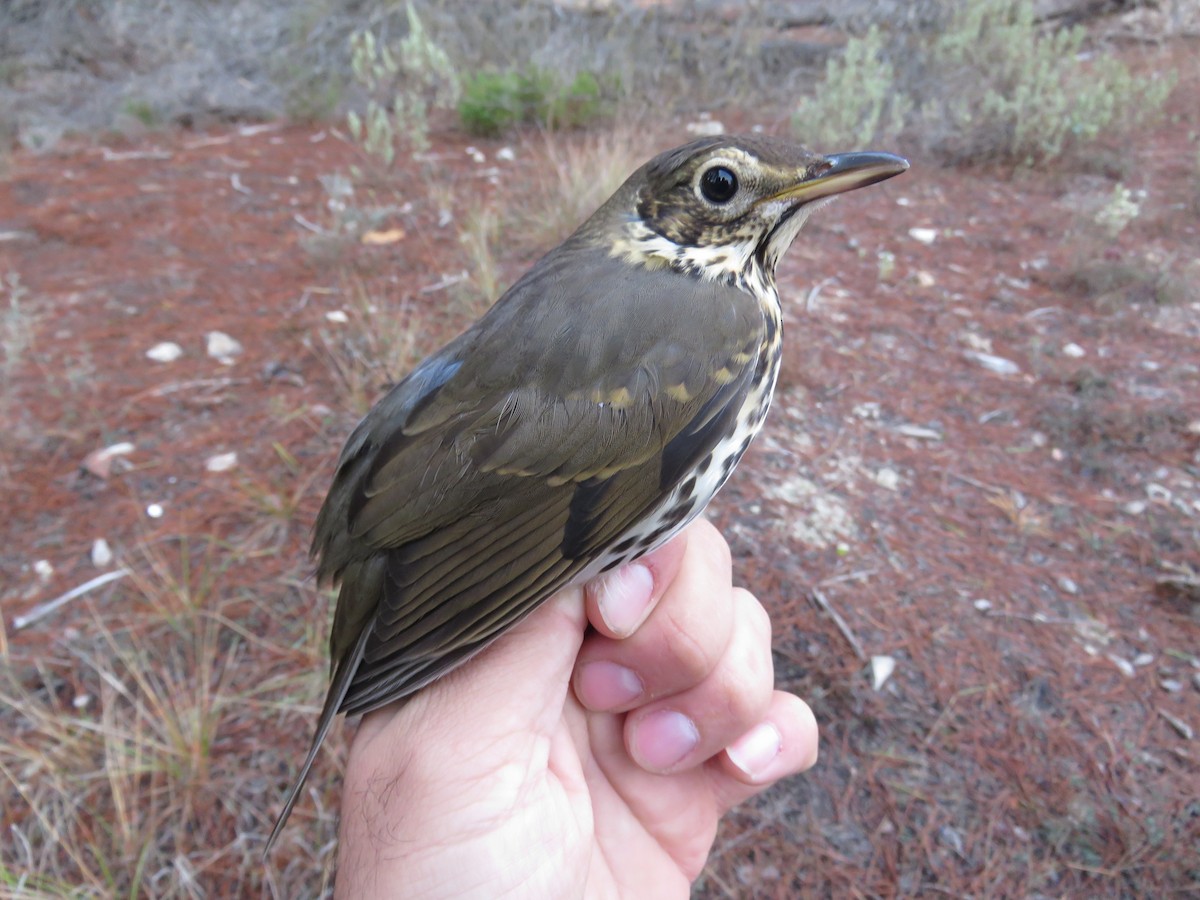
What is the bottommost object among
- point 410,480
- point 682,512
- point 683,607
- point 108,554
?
point 108,554

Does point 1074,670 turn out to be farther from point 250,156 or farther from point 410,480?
point 250,156

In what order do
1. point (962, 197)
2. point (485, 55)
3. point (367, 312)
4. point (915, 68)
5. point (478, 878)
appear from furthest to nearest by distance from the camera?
1. point (485, 55)
2. point (915, 68)
3. point (962, 197)
4. point (367, 312)
5. point (478, 878)

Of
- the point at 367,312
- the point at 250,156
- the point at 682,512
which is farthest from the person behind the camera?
the point at 250,156

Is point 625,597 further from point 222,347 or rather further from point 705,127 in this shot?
point 705,127

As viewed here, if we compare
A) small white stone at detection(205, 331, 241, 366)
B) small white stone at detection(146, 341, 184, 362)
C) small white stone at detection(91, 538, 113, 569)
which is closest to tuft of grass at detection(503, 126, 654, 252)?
small white stone at detection(205, 331, 241, 366)

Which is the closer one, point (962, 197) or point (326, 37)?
point (962, 197)

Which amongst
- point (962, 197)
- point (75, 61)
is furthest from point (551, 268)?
point (75, 61)

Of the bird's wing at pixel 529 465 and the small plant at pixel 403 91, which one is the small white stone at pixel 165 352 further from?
the bird's wing at pixel 529 465
